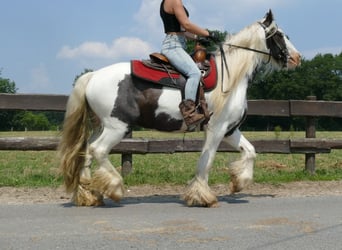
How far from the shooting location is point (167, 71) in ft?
22.7

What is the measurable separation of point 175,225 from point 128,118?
70.4 inches

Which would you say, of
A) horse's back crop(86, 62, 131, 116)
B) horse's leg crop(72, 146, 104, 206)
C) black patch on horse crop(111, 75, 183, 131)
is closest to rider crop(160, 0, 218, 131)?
black patch on horse crop(111, 75, 183, 131)

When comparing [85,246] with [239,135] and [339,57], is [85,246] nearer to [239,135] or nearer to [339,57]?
[239,135]

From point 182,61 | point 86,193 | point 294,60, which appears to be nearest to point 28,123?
point 86,193

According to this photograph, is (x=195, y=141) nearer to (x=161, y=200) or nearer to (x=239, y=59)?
(x=161, y=200)

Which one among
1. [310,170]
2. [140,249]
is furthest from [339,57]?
[140,249]

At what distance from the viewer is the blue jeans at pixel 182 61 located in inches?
266

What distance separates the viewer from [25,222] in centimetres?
578

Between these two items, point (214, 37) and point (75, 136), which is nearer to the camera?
point (75, 136)

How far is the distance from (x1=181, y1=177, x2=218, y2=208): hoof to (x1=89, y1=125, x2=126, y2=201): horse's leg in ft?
2.84

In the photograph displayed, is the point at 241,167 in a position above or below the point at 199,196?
above

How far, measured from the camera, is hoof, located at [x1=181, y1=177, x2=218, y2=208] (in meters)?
6.77

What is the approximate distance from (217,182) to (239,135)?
1.97 m

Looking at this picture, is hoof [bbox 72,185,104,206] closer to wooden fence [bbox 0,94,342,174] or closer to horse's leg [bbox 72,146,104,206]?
horse's leg [bbox 72,146,104,206]
